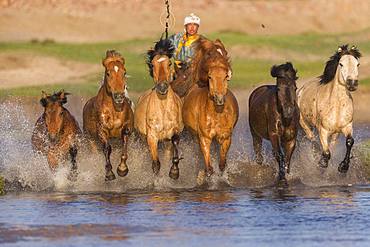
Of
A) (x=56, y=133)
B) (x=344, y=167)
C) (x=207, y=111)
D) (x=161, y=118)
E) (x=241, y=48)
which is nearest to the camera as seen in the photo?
(x=207, y=111)

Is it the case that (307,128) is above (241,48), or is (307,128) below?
below

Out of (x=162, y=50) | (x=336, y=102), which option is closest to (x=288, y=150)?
(x=336, y=102)

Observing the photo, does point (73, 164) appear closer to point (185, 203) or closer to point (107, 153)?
point (107, 153)

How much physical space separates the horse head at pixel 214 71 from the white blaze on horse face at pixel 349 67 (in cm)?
171

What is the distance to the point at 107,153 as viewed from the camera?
21500 mm

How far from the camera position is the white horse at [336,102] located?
71.9 feet

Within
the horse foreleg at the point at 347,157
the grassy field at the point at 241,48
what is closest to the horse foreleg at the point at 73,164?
the horse foreleg at the point at 347,157

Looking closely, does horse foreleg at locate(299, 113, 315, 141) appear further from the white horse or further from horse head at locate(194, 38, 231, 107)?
horse head at locate(194, 38, 231, 107)

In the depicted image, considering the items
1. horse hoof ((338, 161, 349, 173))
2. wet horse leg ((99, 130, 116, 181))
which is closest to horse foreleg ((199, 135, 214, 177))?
wet horse leg ((99, 130, 116, 181))

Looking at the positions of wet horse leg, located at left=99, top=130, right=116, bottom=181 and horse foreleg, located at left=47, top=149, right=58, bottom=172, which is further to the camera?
horse foreleg, located at left=47, top=149, right=58, bottom=172

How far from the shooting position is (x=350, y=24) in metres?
42.4

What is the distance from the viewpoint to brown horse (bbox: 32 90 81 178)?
856 inches

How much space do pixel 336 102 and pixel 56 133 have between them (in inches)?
151

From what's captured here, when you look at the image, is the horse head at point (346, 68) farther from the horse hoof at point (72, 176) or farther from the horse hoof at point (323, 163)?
the horse hoof at point (72, 176)
